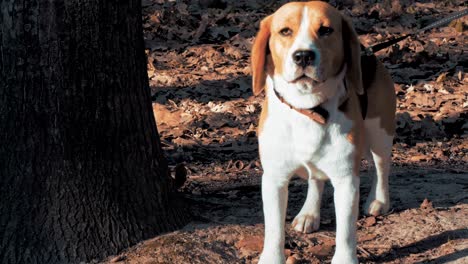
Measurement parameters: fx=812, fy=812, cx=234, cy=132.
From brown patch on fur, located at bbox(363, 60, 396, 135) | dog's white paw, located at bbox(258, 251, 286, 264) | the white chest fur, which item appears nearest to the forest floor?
dog's white paw, located at bbox(258, 251, 286, 264)

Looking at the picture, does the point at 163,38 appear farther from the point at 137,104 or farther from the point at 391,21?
the point at 137,104

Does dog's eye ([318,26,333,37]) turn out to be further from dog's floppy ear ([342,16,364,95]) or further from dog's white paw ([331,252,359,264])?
dog's white paw ([331,252,359,264])

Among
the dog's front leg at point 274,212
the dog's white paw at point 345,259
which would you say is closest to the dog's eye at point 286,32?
the dog's front leg at point 274,212

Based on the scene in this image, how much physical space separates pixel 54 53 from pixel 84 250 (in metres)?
1.15

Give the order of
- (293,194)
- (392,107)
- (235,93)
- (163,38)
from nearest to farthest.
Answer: (392,107) < (293,194) < (235,93) < (163,38)

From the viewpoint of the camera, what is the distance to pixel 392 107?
207 inches

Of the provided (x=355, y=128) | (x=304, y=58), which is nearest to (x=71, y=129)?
(x=304, y=58)

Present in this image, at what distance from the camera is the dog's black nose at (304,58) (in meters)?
3.87

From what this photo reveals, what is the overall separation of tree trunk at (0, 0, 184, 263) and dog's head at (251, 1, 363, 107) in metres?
0.89

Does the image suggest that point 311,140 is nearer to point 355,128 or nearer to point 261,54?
point 355,128

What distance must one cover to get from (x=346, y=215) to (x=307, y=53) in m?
0.99

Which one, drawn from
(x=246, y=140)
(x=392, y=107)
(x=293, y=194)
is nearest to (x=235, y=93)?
(x=246, y=140)

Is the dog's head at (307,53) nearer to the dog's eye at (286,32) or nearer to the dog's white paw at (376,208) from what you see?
the dog's eye at (286,32)

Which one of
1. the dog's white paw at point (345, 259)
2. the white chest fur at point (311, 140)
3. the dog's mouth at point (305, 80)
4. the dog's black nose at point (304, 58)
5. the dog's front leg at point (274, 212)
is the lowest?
the dog's white paw at point (345, 259)
